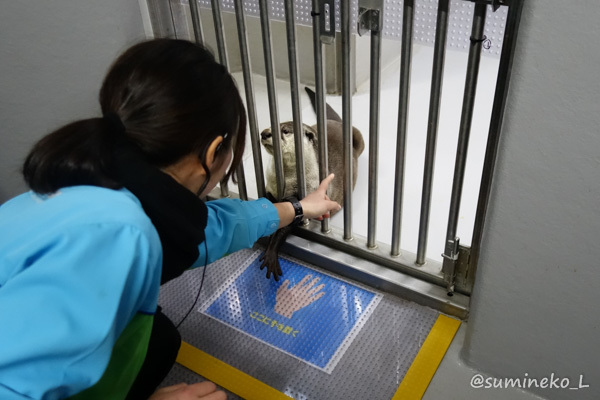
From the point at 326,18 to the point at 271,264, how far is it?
0.85 metres

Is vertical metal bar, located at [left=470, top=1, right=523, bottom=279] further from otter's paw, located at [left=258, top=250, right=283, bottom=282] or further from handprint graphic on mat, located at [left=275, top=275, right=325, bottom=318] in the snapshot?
otter's paw, located at [left=258, top=250, right=283, bottom=282]

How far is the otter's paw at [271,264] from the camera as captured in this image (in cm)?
184

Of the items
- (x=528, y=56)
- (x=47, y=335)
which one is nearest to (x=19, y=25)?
(x=47, y=335)

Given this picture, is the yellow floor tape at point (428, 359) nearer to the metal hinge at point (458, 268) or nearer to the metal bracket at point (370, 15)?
the metal hinge at point (458, 268)

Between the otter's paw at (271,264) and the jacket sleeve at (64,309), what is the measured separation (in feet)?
3.29

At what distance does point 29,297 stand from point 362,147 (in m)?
1.79

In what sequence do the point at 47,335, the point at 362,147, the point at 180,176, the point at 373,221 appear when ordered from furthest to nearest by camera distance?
the point at 362,147
the point at 373,221
the point at 180,176
the point at 47,335

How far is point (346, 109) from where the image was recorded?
151 cm

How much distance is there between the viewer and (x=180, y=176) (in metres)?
1.07

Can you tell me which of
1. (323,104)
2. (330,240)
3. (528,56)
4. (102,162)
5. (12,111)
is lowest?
(330,240)

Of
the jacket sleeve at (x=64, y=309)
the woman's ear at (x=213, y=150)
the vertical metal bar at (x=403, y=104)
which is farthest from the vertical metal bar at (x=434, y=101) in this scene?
the jacket sleeve at (x=64, y=309)

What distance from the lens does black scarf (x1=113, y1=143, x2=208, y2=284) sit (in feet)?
3.08

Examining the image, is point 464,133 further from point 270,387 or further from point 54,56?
point 54,56

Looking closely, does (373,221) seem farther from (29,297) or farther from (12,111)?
(12,111)
